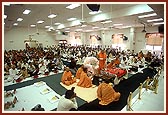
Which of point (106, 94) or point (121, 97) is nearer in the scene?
point (106, 94)

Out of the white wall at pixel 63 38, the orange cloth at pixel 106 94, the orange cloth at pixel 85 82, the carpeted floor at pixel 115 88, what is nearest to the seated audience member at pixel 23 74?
the carpeted floor at pixel 115 88

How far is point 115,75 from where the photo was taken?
4.49m

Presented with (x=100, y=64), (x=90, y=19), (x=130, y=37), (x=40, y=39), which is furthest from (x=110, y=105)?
(x=40, y=39)

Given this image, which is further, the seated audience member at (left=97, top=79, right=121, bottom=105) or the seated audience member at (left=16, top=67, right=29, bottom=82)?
the seated audience member at (left=16, top=67, right=29, bottom=82)

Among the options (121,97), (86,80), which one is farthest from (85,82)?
(121,97)

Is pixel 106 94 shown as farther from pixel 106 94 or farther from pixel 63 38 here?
pixel 63 38

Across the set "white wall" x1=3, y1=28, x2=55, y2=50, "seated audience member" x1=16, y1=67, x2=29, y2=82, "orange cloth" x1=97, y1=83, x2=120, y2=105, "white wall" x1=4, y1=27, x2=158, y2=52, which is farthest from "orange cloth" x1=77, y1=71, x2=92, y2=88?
"white wall" x1=3, y1=28, x2=55, y2=50

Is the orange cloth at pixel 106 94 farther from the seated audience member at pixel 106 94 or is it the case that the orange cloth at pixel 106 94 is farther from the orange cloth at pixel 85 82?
the orange cloth at pixel 85 82

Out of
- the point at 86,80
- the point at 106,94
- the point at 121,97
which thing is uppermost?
the point at 86,80

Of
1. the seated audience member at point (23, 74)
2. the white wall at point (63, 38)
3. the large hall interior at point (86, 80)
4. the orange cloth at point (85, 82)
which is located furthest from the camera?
the white wall at point (63, 38)

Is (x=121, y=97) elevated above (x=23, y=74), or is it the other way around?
(x=23, y=74)

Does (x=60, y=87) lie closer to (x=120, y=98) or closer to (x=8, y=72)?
(x=120, y=98)

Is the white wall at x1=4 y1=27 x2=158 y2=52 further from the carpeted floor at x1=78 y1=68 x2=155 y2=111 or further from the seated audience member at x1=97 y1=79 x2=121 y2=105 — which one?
the seated audience member at x1=97 y1=79 x2=121 y2=105

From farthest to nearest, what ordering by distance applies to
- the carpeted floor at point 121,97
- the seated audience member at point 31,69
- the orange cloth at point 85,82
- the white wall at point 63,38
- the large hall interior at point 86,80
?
the white wall at point 63,38, the seated audience member at point 31,69, the orange cloth at point 85,82, the carpeted floor at point 121,97, the large hall interior at point 86,80
